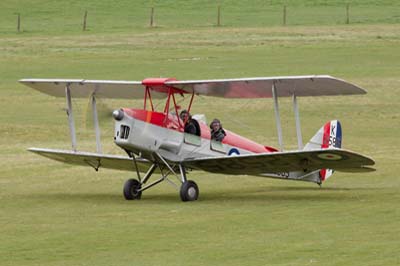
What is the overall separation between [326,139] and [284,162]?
229 centimetres

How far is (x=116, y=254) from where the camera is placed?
47.5ft

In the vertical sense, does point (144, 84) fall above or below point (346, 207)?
above

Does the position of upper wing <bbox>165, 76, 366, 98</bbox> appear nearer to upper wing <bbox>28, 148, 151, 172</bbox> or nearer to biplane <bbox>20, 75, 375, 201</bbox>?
biplane <bbox>20, 75, 375, 201</bbox>

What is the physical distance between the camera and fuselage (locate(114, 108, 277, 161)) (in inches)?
747

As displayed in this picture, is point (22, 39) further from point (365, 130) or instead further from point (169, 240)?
point (169, 240)

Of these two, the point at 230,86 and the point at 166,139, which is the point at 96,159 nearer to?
the point at 166,139

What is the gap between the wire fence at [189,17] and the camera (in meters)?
67.3

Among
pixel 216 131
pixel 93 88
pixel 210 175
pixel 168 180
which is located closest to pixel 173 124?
pixel 216 131

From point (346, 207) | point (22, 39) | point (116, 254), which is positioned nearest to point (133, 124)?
point (346, 207)

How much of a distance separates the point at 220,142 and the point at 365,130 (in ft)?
37.6

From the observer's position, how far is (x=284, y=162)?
19219mm

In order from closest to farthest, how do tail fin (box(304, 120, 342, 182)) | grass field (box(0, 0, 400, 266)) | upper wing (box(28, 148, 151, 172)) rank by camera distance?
grass field (box(0, 0, 400, 266))
upper wing (box(28, 148, 151, 172))
tail fin (box(304, 120, 342, 182))

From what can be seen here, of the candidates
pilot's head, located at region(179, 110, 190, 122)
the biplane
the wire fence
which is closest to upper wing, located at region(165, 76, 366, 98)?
the biplane

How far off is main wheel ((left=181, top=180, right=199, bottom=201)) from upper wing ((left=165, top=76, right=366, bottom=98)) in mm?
1543
